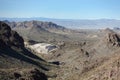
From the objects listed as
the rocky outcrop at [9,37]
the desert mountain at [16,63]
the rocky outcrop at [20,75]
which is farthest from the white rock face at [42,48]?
the rocky outcrop at [20,75]

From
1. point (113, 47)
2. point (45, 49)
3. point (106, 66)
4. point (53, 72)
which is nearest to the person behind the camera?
point (106, 66)

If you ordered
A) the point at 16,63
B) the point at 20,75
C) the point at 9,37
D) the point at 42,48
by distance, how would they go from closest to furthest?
the point at 20,75, the point at 16,63, the point at 9,37, the point at 42,48

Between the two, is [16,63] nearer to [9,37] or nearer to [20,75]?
[9,37]

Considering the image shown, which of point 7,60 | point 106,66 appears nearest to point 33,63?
point 7,60

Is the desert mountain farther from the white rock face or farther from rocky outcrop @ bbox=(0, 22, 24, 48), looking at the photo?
the white rock face

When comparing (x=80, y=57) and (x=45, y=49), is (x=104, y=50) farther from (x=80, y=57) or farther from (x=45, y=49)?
(x=45, y=49)

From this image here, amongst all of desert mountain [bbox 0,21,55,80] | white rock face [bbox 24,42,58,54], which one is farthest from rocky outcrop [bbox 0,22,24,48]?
white rock face [bbox 24,42,58,54]

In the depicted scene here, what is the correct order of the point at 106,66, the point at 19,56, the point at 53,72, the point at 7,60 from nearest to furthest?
the point at 106,66 → the point at 7,60 → the point at 53,72 → the point at 19,56

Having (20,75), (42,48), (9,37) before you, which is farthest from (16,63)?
(42,48)
